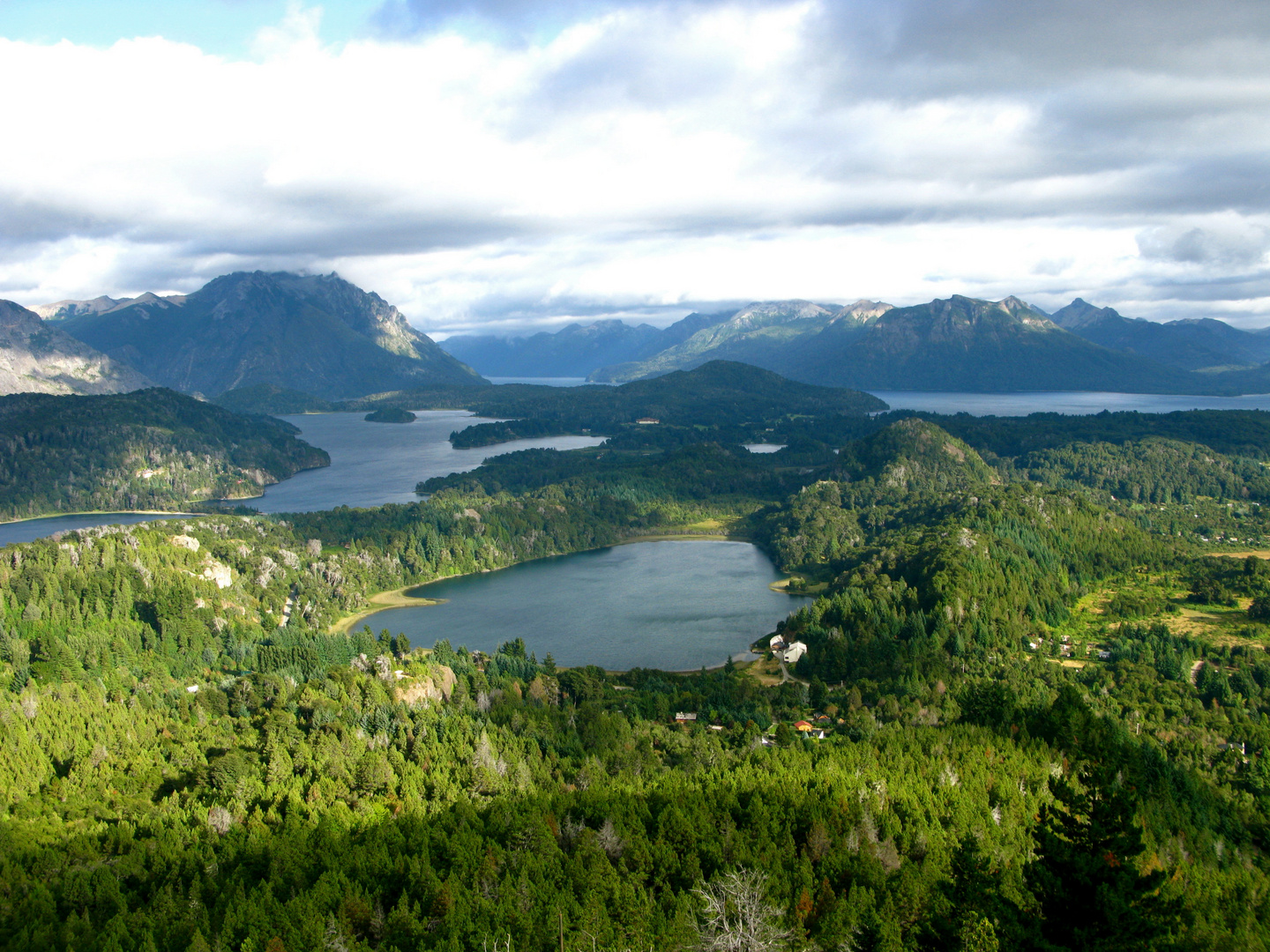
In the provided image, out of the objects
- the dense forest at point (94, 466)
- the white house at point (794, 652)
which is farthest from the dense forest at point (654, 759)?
the dense forest at point (94, 466)

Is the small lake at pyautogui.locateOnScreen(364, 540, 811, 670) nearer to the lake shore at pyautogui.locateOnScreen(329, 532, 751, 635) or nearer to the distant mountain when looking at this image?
the lake shore at pyautogui.locateOnScreen(329, 532, 751, 635)

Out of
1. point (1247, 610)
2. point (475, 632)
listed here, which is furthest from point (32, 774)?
point (1247, 610)

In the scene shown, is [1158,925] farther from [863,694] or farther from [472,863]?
[863,694]

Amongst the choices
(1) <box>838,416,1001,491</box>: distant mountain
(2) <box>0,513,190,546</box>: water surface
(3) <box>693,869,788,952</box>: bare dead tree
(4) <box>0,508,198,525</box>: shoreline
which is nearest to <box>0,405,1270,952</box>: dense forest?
(3) <box>693,869,788,952</box>: bare dead tree

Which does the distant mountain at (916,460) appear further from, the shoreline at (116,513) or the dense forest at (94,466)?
the dense forest at (94,466)

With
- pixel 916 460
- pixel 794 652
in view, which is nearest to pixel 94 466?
pixel 794 652

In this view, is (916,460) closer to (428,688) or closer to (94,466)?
(428,688)
